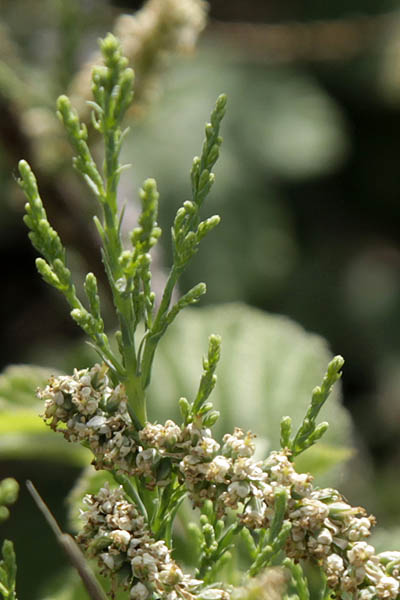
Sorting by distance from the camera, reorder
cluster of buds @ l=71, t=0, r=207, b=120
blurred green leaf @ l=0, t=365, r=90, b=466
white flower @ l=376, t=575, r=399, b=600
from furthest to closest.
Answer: cluster of buds @ l=71, t=0, r=207, b=120 < blurred green leaf @ l=0, t=365, r=90, b=466 < white flower @ l=376, t=575, r=399, b=600

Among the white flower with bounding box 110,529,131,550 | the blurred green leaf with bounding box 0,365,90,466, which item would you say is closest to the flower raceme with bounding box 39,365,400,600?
the white flower with bounding box 110,529,131,550

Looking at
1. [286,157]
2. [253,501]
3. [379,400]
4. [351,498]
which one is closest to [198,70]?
[286,157]

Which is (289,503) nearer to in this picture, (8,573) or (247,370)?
(8,573)

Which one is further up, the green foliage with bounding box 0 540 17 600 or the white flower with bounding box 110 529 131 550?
→ the white flower with bounding box 110 529 131 550

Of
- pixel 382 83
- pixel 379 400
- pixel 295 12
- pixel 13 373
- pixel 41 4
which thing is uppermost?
pixel 295 12

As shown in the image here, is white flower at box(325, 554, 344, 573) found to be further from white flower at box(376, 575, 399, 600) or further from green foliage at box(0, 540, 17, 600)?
green foliage at box(0, 540, 17, 600)

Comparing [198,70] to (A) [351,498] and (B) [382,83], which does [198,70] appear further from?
(A) [351,498]
